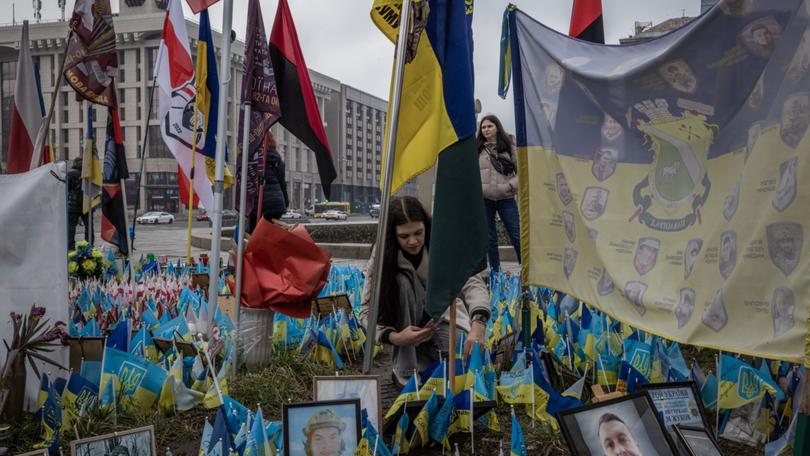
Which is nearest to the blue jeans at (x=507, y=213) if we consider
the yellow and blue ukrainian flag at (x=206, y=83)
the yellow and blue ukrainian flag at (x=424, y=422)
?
the yellow and blue ukrainian flag at (x=206, y=83)

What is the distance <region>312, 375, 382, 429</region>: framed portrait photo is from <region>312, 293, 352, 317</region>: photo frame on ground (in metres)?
2.30

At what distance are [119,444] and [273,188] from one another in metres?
4.03

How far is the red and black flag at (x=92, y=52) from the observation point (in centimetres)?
496

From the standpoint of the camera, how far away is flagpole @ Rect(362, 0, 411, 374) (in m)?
2.99

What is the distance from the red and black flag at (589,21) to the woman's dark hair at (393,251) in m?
1.96

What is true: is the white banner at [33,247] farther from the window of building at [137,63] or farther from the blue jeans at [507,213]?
the window of building at [137,63]

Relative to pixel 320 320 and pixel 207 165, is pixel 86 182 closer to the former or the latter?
pixel 207 165

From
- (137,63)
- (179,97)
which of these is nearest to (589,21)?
(179,97)

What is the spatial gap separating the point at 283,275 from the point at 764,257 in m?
2.61

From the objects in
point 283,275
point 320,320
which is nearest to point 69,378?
point 283,275

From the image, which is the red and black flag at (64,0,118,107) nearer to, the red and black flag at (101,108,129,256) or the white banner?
the red and black flag at (101,108,129,256)

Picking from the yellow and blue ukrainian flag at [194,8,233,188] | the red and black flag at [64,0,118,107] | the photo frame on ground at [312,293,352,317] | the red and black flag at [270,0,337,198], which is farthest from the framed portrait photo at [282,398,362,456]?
the red and black flag at [64,0,118,107]

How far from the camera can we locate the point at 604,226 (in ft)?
10.6

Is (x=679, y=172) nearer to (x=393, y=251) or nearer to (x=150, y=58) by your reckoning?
(x=393, y=251)
